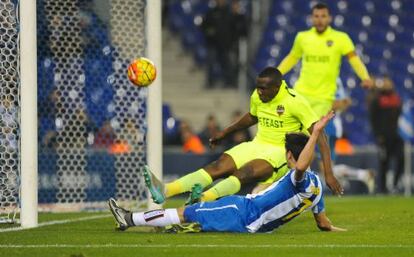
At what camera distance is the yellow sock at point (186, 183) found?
441 inches

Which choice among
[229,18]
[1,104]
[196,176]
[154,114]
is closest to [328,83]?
[154,114]

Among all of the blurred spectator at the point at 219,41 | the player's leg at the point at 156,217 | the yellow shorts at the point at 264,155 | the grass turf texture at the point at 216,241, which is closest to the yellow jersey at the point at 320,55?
the grass turf texture at the point at 216,241

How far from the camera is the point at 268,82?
37.2 feet

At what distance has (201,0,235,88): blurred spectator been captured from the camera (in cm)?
2328

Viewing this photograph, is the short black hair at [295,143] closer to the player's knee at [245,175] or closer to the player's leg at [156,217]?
the player's leg at [156,217]

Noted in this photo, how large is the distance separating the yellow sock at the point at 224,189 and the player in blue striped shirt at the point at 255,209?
94 cm

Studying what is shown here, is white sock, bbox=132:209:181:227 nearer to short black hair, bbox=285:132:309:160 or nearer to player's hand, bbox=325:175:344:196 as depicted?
short black hair, bbox=285:132:309:160

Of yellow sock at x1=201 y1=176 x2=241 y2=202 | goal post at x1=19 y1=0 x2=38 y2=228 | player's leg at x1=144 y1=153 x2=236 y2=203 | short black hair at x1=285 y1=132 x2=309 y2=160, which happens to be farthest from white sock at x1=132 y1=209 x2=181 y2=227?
goal post at x1=19 y1=0 x2=38 y2=228

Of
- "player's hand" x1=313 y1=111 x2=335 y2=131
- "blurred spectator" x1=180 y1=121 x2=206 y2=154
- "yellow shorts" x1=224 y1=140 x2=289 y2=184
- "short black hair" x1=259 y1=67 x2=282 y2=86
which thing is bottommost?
"blurred spectator" x1=180 y1=121 x2=206 y2=154

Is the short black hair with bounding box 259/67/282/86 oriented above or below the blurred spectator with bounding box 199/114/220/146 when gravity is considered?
above

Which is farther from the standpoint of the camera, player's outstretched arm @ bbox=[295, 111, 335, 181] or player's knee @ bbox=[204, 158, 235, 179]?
player's knee @ bbox=[204, 158, 235, 179]

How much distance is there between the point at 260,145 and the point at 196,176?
0.79 metres

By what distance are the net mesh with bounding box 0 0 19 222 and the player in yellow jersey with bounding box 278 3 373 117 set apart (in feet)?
13.3

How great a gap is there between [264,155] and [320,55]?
3.29 meters
